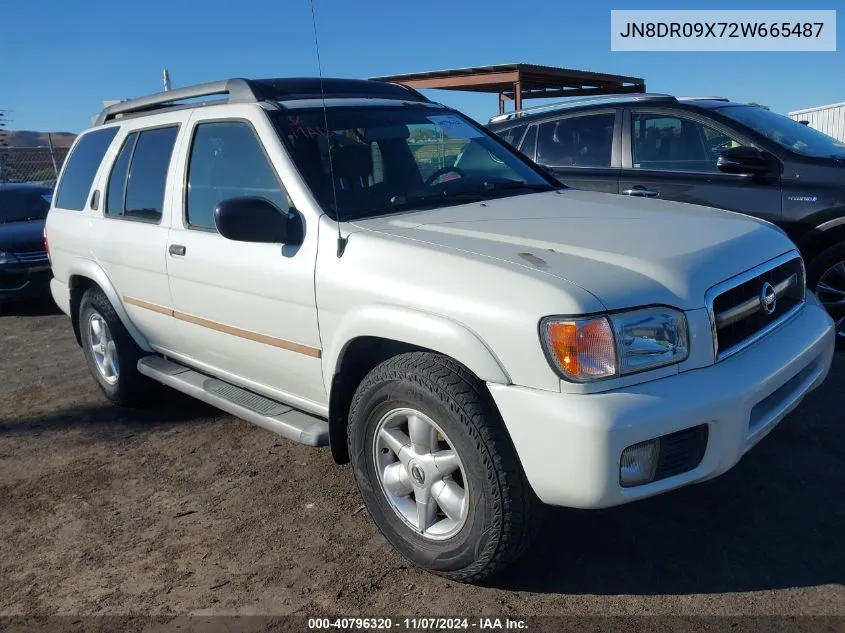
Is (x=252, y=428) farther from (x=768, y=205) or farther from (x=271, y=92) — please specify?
(x=768, y=205)

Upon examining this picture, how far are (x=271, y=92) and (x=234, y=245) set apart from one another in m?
0.85

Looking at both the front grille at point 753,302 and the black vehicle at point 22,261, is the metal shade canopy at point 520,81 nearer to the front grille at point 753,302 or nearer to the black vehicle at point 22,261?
the black vehicle at point 22,261

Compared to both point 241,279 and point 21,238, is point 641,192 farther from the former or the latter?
point 21,238

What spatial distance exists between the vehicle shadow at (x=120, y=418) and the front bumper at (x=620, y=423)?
302cm

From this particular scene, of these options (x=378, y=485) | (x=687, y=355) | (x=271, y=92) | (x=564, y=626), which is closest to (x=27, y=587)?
(x=378, y=485)

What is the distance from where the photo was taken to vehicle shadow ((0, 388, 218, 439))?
15.8ft

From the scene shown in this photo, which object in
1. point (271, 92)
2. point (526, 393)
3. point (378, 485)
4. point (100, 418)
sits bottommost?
point (100, 418)

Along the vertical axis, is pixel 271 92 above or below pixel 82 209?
above

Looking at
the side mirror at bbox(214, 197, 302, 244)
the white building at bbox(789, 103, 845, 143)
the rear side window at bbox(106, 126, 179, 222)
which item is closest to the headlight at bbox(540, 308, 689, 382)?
the side mirror at bbox(214, 197, 302, 244)

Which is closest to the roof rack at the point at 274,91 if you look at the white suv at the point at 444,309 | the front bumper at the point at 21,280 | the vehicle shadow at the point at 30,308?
the white suv at the point at 444,309

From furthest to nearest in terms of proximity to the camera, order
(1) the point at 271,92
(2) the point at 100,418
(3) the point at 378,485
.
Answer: (2) the point at 100,418
(1) the point at 271,92
(3) the point at 378,485

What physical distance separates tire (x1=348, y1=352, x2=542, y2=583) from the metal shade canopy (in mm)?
10324

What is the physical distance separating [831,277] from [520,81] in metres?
9.28

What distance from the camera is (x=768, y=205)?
531 cm
